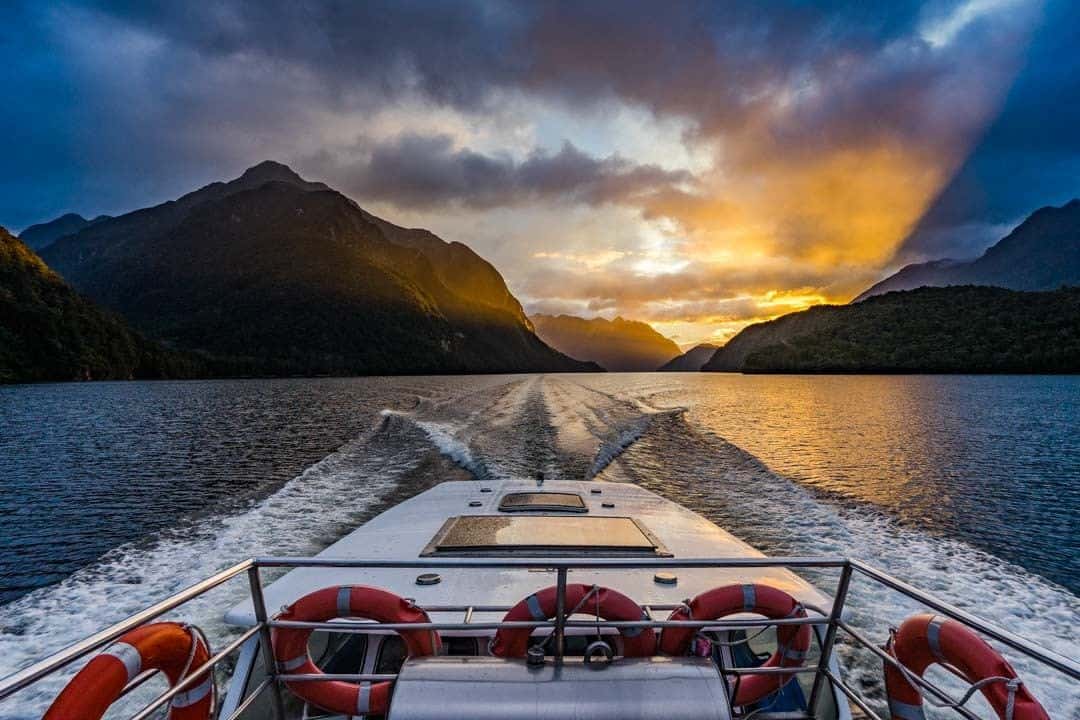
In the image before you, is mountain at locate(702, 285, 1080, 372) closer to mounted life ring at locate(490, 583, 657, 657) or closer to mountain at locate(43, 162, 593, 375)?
mountain at locate(43, 162, 593, 375)

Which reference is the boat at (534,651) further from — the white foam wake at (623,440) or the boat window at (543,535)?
the white foam wake at (623,440)

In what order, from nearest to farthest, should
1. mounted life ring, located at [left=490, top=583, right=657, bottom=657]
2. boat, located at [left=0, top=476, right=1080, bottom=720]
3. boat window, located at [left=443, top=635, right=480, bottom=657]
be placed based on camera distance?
boat, located at [left=0, top=476, right=1080, bottom=720] < mounted life ring, located at [left=490, top=583, right=657, bottom=657] < boat window, located at [left=443, top=635, right=480, bottom=657]

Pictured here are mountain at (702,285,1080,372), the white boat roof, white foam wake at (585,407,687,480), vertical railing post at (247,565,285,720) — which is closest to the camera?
vertical railing post at (247,565,285,720)

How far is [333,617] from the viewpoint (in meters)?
3.50

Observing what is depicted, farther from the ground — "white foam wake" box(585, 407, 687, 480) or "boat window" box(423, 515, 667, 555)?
"boat window" box(423, 515, 667, 555)

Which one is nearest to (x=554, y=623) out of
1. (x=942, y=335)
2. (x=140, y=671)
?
(x=140, y=671)

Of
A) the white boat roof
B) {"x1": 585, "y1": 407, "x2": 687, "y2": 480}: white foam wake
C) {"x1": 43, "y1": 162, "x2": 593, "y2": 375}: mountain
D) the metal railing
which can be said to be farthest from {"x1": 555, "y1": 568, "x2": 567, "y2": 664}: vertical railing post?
{"x1": 43, "y1": 162, "x2": 593, "y2": 375}: mountain

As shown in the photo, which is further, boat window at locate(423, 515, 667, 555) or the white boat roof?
boat window at locate(423, 515, 667, 555)

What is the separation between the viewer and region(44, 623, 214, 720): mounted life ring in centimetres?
250

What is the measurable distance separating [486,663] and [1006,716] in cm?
253

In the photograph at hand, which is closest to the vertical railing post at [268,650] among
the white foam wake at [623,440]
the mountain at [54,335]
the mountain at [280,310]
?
the white foam wake at [623,440]

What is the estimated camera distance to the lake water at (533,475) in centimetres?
800

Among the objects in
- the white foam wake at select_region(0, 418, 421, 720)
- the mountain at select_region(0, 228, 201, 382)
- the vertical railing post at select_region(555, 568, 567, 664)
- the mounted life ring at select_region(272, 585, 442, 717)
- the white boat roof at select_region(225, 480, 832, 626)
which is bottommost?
the white foam wake at select_region(0, 418, 421, 720)

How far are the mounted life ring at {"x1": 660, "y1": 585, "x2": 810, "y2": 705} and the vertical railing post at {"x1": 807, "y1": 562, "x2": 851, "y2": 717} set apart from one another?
12 centimetres
